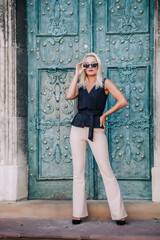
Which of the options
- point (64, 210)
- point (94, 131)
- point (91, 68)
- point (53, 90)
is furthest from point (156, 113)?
point (64, 210)

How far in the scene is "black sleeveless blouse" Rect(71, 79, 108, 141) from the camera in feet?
16.2

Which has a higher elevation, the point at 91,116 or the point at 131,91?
the point at 131,91

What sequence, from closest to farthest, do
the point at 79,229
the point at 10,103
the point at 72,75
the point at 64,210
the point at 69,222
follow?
the point at 79,229 → the point at 69,222 → the point at 64,210 → the point at 10,103 → the point at 72,75

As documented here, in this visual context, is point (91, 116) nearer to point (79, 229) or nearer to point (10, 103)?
point (79, 229)

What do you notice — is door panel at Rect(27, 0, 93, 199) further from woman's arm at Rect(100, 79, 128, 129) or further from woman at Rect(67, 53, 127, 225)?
woman's arm at Rect(100, 79, 128, 129)

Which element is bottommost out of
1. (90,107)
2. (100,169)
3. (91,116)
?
(100,169)

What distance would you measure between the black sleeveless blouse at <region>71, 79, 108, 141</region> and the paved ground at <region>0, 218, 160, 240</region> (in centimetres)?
117

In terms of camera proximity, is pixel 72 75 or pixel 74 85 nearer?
pixel 74 85

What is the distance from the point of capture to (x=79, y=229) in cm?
489

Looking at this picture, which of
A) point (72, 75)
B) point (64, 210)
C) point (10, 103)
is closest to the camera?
point (64, 210)

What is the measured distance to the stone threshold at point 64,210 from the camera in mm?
5488

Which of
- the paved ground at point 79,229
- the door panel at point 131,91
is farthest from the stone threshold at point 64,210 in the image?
the door panel at point 131,91

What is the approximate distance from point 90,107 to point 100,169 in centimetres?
81

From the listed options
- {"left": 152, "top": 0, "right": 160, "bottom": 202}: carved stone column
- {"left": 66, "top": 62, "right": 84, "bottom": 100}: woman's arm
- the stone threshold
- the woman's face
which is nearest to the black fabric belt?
{"left": 66, "top": 62, "right": 84, "bottom": 100}: woman's arm
